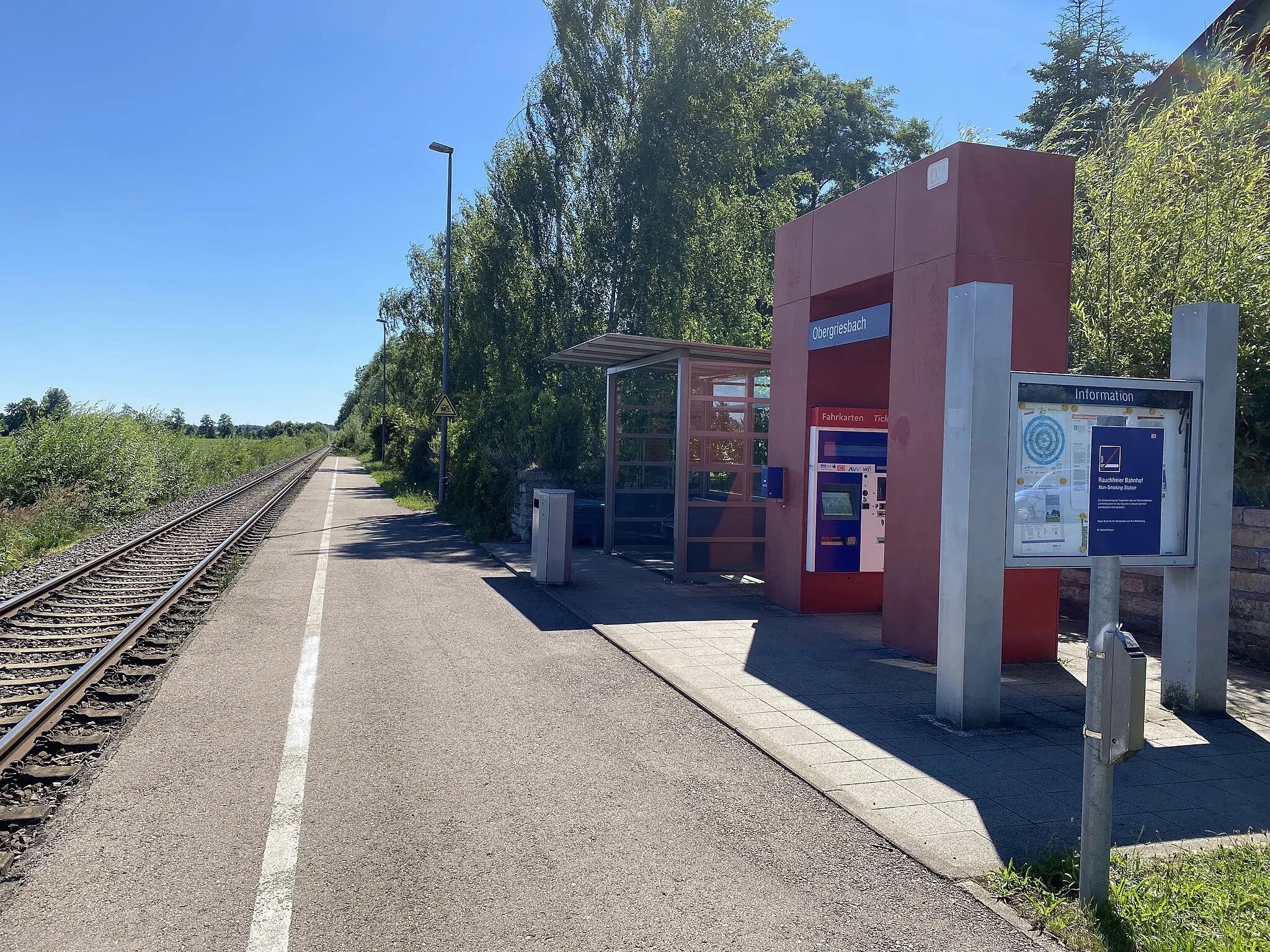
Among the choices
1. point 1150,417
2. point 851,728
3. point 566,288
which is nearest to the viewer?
point 851,728

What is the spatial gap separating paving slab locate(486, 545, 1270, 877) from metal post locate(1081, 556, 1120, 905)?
1.58 feet

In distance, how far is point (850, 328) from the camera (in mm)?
9484

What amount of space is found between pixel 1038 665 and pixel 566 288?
1834 centimetres

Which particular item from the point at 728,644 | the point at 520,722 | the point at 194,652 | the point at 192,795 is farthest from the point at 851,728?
the point at 194,652

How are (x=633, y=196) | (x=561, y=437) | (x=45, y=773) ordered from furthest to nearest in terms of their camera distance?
(x=633, y=196) → (x=561, y=437) → (x=45, y=773)

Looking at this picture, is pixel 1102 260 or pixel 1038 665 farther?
pixel 1102 260

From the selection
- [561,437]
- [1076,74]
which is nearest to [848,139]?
[1076,74]

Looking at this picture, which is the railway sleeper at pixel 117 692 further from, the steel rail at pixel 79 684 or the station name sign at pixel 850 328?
the station name sign at pixel 850 328

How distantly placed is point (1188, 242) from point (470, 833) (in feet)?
29.4

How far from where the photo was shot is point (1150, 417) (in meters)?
6.64

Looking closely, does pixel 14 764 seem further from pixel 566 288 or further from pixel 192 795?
pixel 566 288

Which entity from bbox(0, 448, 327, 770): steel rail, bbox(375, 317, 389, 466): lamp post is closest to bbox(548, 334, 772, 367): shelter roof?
bbox(0, 448, 327, 770): steel rail

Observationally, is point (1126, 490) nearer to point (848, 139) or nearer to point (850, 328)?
point (850, 328)

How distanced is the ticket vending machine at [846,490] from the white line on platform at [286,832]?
523 centimetres
